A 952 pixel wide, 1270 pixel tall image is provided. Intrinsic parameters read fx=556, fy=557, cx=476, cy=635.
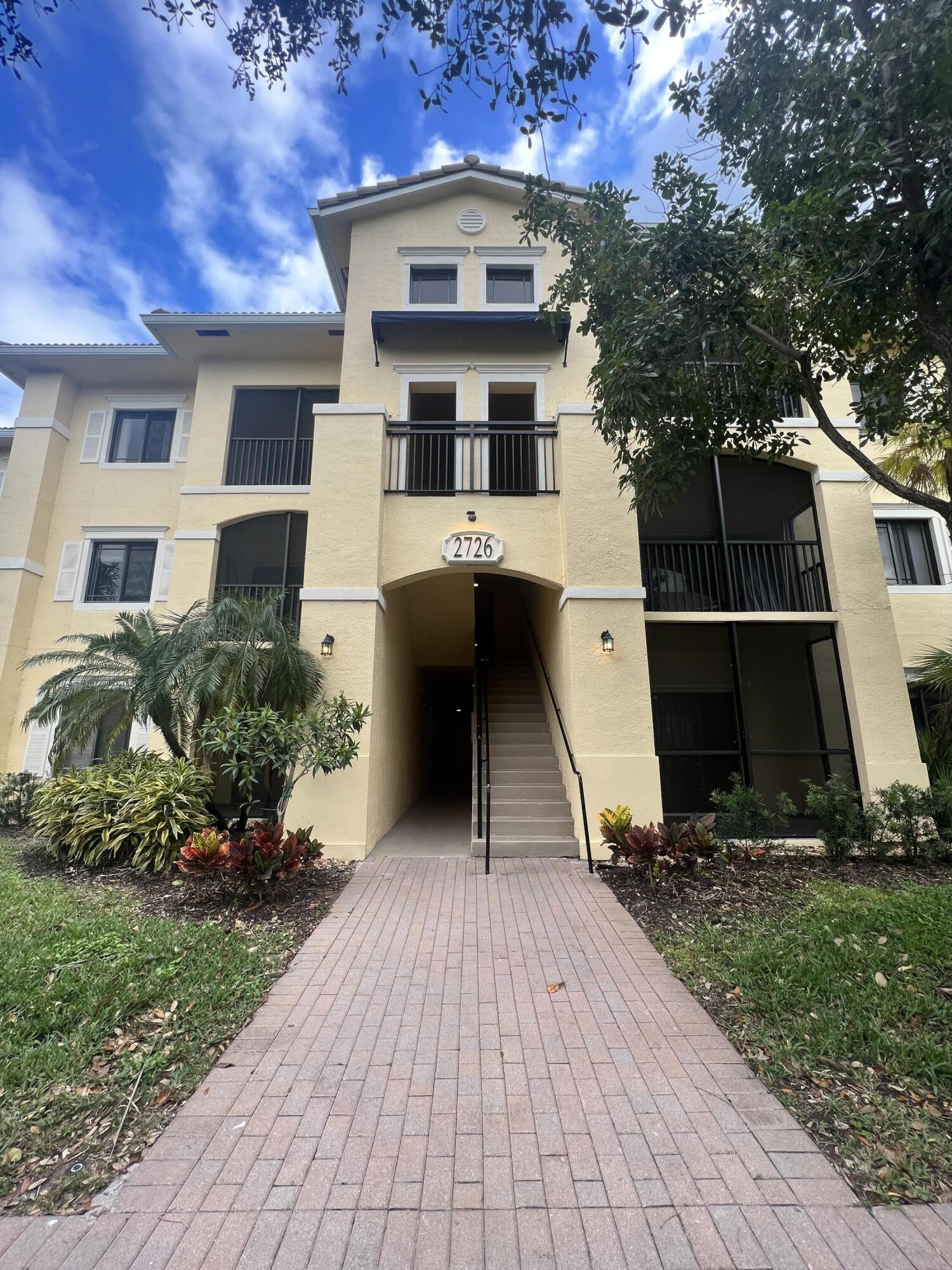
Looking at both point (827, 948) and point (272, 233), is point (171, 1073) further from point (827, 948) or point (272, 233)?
point (272, 233)

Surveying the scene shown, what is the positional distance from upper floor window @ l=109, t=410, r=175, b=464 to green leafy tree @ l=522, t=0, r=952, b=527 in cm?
889

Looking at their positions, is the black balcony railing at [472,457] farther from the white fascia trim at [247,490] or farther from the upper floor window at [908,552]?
the upper floor window at [908,552]

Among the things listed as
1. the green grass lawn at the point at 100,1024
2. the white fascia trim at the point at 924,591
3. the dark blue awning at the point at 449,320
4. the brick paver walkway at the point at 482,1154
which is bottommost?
the brick paver walkway at the point at 482,1154

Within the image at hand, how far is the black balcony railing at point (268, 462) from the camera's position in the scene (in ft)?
36.0

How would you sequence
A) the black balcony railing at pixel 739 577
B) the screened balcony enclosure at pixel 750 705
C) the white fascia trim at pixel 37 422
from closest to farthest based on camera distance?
the black balcony railing at pixel 739 577 < the screened balcony enclosure at pixel 750 705 < the white fascia trim at pixel 37 422

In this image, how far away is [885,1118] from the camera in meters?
2.52

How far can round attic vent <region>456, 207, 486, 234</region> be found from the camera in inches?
414

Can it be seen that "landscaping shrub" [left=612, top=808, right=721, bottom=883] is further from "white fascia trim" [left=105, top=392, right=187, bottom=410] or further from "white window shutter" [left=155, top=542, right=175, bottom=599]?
"white fascia trim" [left=105, top=392, right=187, bottom=410]

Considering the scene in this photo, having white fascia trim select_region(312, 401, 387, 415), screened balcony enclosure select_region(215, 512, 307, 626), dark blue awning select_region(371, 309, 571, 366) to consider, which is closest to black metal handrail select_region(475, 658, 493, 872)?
screened balcony enclosure select_region(215, 512, 307, 626)

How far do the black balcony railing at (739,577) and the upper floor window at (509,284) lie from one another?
534cm

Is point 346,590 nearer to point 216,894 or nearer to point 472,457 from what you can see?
point 472,457

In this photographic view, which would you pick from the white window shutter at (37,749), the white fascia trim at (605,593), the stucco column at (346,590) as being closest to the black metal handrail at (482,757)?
the stucco column at (346,590)

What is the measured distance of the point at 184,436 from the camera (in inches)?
451

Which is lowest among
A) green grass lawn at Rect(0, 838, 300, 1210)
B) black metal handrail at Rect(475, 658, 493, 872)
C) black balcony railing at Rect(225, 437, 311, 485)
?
green grass lawn at Rect(0, 838, 300, 1210)
